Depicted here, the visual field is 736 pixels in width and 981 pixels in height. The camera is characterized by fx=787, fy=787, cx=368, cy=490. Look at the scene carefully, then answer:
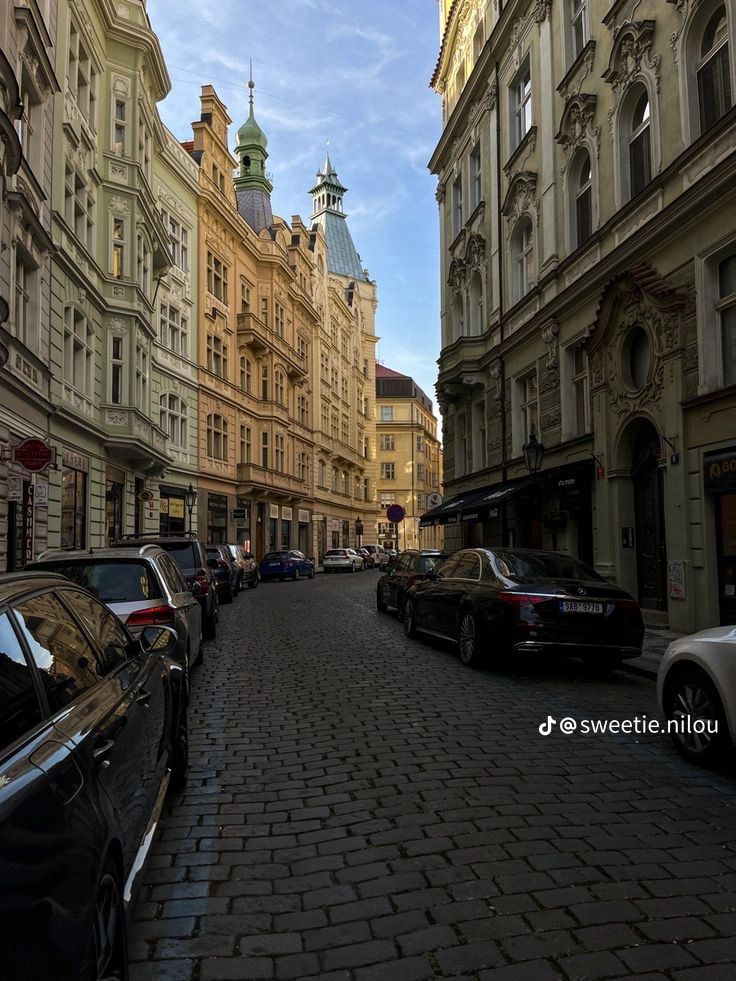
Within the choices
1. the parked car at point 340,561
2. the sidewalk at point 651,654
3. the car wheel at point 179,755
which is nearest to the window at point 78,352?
the sidewalk at point 651,654

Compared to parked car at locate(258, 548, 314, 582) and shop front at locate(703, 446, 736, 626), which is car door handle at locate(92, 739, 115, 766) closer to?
shop front at locate(703, 446, 736, 626)

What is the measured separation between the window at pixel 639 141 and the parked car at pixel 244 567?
15696 millimetres

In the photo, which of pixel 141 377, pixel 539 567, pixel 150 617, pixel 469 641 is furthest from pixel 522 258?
pixel 150 617

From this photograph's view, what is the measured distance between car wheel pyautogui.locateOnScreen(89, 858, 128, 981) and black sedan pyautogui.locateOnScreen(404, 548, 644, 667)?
6749 mm

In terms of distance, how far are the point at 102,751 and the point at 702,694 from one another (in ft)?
14.1

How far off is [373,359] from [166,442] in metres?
50.7

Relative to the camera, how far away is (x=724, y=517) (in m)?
12.1

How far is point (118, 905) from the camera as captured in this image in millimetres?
2332

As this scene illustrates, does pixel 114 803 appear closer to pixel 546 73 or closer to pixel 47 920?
pixel 47 920

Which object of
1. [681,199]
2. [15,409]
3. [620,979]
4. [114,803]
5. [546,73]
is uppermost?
[546,73]

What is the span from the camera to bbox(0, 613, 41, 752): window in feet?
6.74

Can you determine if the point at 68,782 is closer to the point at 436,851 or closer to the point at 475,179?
the point at 436,851

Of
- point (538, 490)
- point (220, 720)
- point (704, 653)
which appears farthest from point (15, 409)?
point (704, 653)

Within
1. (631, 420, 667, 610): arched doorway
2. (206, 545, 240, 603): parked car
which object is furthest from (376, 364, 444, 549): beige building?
(631, 420, 667, 610): arched doorway
